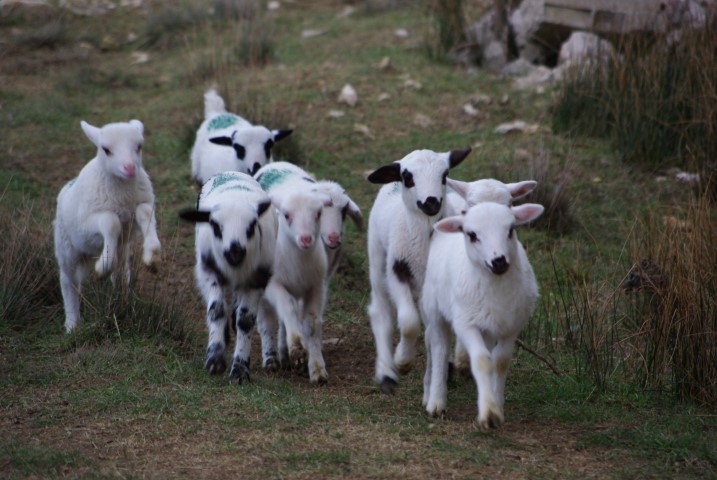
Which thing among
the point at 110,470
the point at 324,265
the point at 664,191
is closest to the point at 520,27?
the point at 664,191

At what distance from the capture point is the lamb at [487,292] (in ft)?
16.9

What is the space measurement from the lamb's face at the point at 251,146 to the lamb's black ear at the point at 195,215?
6.55 ft

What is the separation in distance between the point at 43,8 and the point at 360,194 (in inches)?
422

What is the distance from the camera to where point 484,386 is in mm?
5133

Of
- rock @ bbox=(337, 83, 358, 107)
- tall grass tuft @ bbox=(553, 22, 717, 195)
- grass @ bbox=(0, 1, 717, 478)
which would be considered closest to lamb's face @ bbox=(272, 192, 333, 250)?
grass @ bbox=(0, 1, 717, 478)

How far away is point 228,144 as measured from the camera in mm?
8562

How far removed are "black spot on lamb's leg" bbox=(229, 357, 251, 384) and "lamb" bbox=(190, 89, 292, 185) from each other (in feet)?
7.41

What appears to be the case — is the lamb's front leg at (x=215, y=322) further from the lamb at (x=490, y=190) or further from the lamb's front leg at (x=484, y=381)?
the lamb's front leg at (x=484, y=381)

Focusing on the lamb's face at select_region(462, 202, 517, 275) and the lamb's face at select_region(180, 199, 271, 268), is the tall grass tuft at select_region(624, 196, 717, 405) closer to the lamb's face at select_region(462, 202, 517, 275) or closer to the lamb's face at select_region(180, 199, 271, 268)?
the lamb's face at select_region(462, 202, 517, 275)

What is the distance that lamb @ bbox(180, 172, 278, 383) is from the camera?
6.16m

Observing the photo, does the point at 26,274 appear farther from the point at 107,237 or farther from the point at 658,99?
the point at 658,99

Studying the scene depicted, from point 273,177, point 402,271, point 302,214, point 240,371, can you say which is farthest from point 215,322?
point 273,177

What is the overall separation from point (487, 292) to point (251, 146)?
3566 mm

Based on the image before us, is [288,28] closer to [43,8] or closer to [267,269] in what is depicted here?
[43,8]
